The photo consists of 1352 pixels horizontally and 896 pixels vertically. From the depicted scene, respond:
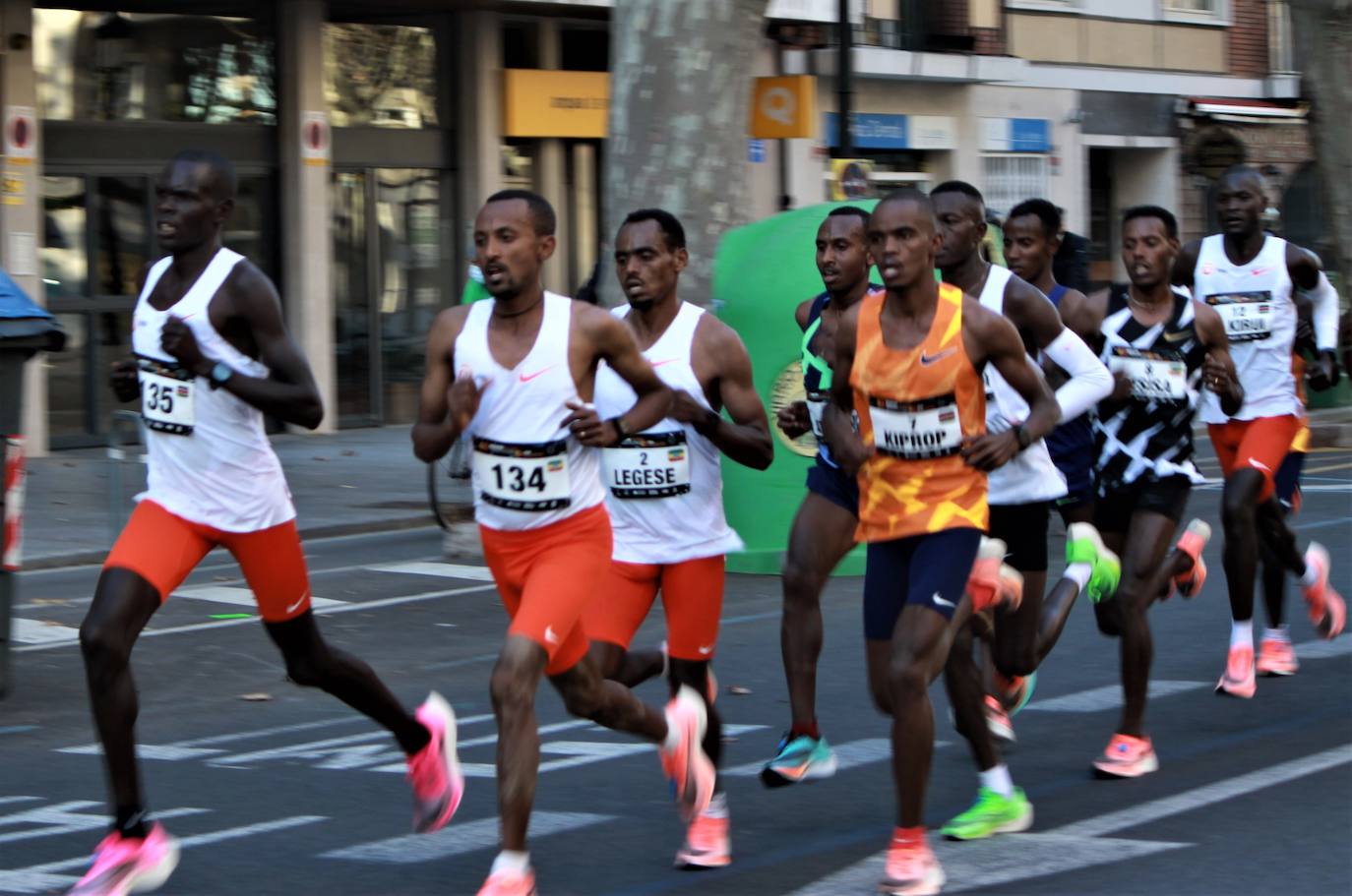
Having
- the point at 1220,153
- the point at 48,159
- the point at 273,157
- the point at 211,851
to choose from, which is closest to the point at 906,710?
the point at 211,851

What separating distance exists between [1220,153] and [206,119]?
16.8 meters

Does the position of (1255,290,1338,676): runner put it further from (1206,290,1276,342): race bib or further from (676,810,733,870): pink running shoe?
(676,810,733,870): pink running shoe

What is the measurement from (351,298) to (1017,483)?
52.1 feet

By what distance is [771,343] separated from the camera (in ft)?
39.2

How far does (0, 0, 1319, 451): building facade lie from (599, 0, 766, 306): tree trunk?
6.08m

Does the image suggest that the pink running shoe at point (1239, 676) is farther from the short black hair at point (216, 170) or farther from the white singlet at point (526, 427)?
the short black hair at point (216, 170)

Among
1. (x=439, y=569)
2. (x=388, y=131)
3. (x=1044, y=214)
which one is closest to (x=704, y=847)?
(x=1044, y=214)

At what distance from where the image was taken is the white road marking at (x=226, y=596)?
1141 centimetres

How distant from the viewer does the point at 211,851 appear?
19.7 feet

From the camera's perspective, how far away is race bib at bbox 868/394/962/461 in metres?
5.71

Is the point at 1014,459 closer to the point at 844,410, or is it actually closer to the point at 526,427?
the point at 844,410

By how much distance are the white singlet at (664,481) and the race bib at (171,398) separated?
3.76ft

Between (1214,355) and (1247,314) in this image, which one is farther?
(1247,314)

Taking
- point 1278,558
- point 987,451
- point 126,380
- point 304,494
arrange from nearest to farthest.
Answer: point 987,451 → point 126,380 → point 1278,558 → point 304,494
